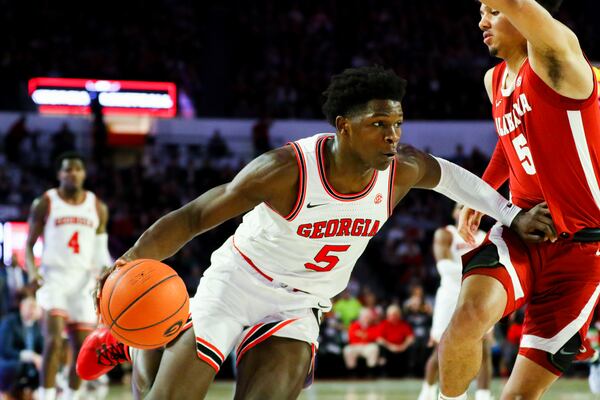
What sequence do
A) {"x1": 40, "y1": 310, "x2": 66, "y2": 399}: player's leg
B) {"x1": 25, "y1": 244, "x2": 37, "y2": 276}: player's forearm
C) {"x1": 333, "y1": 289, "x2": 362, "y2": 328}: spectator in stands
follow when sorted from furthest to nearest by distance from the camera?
{"x1": 333, "y1": 289, "x2": 362, "y2": 328}: spectator in stands < {"x1": 25, "y1": 244, "x2": 37, "y2": 276}: player's forearm < {"x1": 40, "y1": 310, "x2": 66, "y2": 399}: player's leg

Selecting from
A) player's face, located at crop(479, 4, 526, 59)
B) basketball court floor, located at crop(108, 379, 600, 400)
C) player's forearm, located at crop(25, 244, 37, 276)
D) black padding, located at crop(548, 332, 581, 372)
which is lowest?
basketball court floor, located at crop(108, 379, 600, 400)

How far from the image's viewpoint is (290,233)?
4324 mm

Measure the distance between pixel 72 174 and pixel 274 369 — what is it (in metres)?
4.83

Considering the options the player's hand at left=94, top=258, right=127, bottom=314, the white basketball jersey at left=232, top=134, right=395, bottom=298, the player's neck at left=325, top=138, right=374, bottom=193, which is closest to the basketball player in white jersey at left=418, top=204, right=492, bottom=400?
the white basketball jersey at left=232, top=134, right=395, bottom=298

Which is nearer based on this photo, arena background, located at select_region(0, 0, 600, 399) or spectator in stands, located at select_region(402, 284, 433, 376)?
spectator in stands, located at select_region(402, 284, 433, 376)

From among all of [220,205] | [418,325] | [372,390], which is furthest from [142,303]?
[418,325]

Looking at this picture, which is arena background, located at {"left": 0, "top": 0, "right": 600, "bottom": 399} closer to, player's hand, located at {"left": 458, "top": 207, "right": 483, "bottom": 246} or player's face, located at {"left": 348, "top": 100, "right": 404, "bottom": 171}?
player's hand, located at {"left": 458, "top": 207, "right": 483, "bottom": 246}

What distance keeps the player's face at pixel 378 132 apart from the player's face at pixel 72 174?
4.88m

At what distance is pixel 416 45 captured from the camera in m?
20.9

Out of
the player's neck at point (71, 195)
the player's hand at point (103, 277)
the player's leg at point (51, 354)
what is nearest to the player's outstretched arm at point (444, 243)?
the player's neck at point (71, 195)

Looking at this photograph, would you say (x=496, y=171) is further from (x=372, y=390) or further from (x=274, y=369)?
(x=372, y=390)

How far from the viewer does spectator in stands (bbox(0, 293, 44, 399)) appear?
917cm

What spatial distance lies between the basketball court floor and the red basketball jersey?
5826 mm

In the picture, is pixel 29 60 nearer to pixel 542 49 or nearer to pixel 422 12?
pixel 422 12
